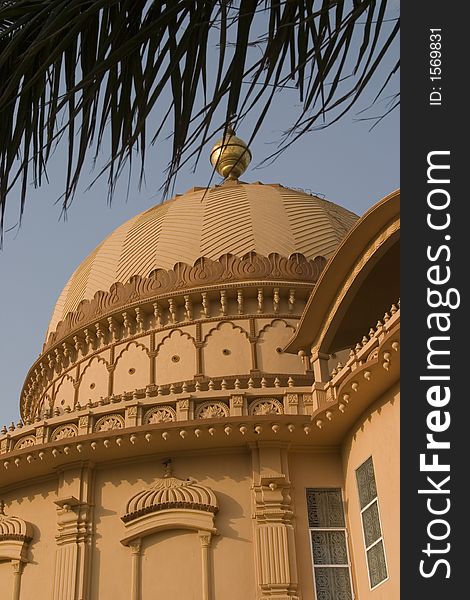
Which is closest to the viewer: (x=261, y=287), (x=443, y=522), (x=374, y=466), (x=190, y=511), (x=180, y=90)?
(x=443, y=522)

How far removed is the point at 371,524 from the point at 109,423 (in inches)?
172

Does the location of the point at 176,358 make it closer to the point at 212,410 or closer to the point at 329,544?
the point at 212,410

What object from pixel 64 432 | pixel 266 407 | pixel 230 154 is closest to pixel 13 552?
pixel 64 432

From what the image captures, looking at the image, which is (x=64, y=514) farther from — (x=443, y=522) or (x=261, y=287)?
(x=443, y=522)

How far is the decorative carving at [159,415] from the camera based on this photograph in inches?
506

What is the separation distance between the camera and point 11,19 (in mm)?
1936

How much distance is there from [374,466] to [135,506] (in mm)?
3685

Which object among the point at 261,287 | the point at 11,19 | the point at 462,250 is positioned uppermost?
the point at 261,287

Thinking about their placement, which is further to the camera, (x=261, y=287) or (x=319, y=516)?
(x=261, y=287)

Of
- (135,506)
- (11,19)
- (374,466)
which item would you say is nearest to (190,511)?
(135,506)

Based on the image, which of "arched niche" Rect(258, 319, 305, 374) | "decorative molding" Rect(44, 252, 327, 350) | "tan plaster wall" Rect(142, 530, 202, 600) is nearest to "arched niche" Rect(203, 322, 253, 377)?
"arched niche" Rect(258, 319, 305, 374)

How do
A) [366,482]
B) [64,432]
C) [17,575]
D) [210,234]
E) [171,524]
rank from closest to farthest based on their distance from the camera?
[366,482]
[171,524]
[17,575]
[64,432]
[210,234]

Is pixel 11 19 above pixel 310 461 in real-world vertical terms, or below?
below

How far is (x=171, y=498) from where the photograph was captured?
40.2 ft
